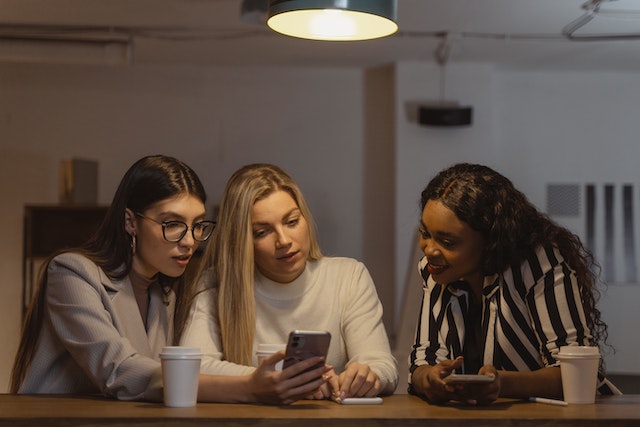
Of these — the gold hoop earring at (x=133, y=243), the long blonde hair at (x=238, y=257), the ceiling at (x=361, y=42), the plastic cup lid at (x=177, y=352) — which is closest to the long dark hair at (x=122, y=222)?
the gold hoop earring at (x=133, y=243)

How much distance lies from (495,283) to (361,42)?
4.67m

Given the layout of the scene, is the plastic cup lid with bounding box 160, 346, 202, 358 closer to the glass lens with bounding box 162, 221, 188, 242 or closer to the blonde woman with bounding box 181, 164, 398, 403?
the blonde woman with bounding box 181, 164, 398, 403

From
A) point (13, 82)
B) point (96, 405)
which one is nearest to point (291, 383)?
point (96, 405)

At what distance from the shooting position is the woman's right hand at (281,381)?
2.12 meters

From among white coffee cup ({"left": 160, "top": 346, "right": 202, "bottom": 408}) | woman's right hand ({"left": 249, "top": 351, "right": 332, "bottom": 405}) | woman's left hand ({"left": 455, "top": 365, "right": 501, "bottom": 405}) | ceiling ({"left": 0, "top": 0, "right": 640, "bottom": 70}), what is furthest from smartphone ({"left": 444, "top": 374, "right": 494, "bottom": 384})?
ceiling ({"left": 0, "top": 0, "right": 640, "bottom": 70})

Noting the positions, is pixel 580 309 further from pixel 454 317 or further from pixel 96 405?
pixel 96 405

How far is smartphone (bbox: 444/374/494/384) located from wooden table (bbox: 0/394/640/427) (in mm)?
64

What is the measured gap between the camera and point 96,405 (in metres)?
2.11

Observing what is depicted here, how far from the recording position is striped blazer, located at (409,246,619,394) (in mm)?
2416

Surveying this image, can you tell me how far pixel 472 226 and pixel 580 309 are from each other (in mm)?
382

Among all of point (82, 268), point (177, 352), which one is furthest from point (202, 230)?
point (177, 352)

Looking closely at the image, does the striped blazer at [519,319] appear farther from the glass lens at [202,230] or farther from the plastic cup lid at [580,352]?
the glass lens at [202,230]

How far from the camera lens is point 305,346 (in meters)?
2.12

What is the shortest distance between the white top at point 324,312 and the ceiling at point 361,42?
344cm
